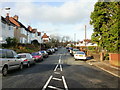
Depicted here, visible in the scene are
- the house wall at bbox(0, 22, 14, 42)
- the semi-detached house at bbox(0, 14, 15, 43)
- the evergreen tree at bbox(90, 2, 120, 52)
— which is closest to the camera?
the evergreen tree at bbox(90, 2, 120, 52)

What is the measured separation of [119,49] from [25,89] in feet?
40.8

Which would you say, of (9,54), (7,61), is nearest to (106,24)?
(9,54)

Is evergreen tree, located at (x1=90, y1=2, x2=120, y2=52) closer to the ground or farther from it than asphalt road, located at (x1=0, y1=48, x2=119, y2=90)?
farther from it

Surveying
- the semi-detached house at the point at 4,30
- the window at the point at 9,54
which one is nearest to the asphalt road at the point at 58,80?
the window at the point at 9,54

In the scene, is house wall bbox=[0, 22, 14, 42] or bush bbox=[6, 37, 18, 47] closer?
bush bbox=[6, 37, 18, 47]

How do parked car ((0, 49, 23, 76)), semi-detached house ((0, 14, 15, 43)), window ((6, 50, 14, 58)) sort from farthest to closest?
semi-detached house ((0, 14, 15, 43)), window ((6, 50, 14, 58)), parked car ((0, 49, 23, 76))

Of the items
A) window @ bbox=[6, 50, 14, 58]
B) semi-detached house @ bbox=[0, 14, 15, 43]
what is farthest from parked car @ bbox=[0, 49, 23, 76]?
semi-detached house @ bbox=[0, 14, 15, 43]

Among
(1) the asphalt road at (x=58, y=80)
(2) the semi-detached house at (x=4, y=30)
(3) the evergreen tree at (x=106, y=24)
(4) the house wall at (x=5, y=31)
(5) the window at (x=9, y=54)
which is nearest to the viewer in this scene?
(1) the asphalt road at (x=58, y=80)

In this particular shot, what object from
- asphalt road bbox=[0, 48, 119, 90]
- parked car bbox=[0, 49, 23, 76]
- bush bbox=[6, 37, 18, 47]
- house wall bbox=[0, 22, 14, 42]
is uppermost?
house wall bbox=[0, 22, 14, 42]

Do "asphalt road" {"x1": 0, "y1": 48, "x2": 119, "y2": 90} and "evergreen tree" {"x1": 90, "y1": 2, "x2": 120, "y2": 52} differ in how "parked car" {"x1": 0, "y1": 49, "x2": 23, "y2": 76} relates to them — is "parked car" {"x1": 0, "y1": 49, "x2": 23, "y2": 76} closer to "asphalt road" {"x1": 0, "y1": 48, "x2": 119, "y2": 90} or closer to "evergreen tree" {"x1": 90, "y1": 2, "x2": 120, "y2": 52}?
"asphalt road" {"x1": 0, "y1": 48, "x2": 119, "y2": 90}

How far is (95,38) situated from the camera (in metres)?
20.9

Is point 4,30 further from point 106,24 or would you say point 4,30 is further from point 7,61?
point 7,61

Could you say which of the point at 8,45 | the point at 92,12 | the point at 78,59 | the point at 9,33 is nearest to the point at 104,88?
the point at 92,12

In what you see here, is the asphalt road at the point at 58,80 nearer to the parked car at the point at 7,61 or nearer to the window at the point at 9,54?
the parked car at the point at 7,61
